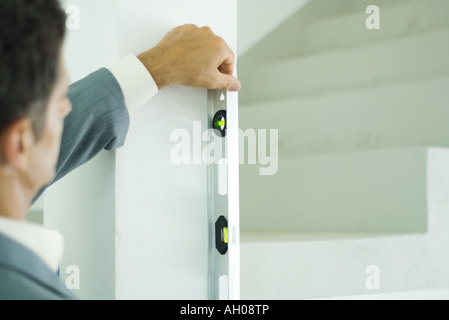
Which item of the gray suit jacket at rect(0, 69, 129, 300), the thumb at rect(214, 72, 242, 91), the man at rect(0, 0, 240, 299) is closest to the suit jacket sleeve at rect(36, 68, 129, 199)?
the gray suit jacket at rect(0, 69, 129, 300)

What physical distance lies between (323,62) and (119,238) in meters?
1.29

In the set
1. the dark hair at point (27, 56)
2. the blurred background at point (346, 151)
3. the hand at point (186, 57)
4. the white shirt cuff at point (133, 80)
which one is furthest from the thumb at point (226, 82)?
the dark hair at point (27, 56)

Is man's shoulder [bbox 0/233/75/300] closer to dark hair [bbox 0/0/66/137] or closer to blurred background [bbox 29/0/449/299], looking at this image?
dark hair [bbox 0/0/66/137]

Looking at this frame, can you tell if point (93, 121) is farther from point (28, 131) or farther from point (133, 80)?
point (28, 131)

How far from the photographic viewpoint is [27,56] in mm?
414

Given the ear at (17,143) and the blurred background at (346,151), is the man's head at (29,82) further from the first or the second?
the blurred background at (346,151)

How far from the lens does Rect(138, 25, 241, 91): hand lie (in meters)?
0.82

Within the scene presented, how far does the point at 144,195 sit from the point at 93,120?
0.14 m

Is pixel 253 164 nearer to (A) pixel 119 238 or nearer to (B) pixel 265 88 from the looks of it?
(B) pixel 265 88

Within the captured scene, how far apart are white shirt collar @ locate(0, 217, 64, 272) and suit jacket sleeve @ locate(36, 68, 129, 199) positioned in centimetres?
32

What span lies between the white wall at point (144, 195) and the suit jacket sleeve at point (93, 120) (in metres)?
0.04

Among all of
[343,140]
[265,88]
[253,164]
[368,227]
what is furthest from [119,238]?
[265,88]

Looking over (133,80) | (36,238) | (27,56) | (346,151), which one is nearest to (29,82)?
(27,56)

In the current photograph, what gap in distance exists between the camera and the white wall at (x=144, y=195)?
2.74 feet
